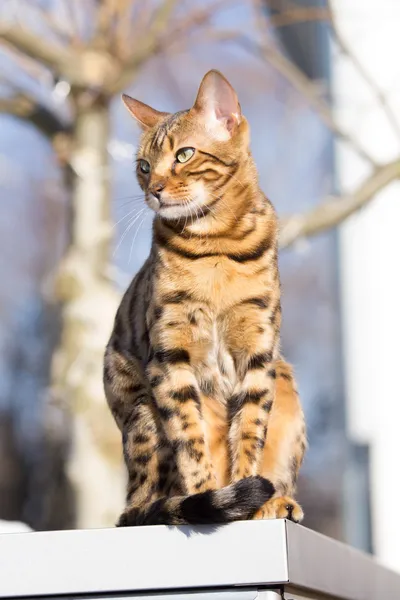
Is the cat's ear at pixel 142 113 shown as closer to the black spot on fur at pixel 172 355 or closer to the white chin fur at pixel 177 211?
the white chin fur at pixel 177 211

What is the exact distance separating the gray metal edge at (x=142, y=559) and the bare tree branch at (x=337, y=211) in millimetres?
2178

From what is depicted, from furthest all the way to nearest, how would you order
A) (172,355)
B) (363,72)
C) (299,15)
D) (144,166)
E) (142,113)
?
1. (299,15)
2. (363,72)
3. (142,113)
4. (144,166)
5. (172,355)

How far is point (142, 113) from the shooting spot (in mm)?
1636

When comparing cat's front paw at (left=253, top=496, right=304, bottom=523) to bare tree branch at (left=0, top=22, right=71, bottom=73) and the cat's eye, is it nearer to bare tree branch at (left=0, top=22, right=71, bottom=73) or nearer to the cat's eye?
the cat's eye

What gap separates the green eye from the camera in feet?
4.83

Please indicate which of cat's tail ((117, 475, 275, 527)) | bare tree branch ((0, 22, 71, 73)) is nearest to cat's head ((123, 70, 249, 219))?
cat's tail ((117, 475, 275, 527))

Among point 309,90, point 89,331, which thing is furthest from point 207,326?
point 309,90

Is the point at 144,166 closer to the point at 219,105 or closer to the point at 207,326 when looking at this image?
the point at 219,105

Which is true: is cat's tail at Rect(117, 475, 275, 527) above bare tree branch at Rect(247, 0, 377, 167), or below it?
below

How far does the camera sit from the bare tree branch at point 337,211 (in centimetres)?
326

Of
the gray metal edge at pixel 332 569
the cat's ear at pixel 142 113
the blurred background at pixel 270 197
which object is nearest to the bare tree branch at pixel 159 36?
the blurred background at pixel 270 197

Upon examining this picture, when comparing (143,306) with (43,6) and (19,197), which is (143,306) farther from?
(19,197)

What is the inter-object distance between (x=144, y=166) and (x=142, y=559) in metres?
0.67

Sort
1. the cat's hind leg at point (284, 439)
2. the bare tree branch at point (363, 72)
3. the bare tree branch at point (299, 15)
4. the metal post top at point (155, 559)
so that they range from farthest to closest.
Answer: the bare tree branch at point (299, 15), the bare tree branch at point (363, 72), the cat's hind leg at point (284, 439), the metal post top at point (155, 559)
